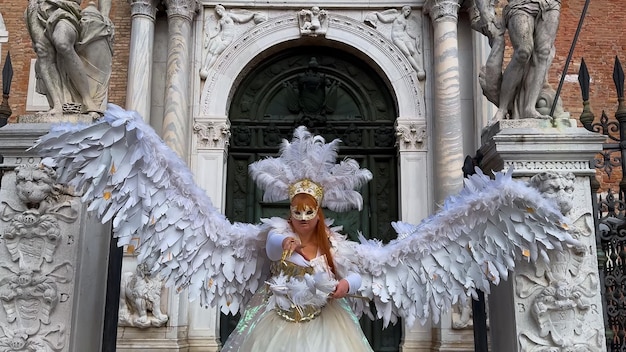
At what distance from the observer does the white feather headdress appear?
3.48m

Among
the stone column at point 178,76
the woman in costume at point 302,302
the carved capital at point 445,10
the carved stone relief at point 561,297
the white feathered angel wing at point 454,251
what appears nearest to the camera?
the woman in costume at point 302,302

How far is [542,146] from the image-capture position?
14.0 ft

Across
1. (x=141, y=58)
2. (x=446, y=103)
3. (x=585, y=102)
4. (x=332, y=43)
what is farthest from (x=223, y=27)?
(x=585, y=102)

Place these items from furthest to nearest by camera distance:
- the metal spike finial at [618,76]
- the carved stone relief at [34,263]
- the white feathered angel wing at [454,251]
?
the metal spike finial at [618,76]
the carved stone relief at [34,263]
the white feathered angel wing at [454,251]

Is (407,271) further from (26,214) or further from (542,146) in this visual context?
(26,214)

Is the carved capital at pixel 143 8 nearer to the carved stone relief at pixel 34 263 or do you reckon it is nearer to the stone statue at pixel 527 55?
the carved stone relief at pixel 34 263

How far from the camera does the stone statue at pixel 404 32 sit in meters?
8.90

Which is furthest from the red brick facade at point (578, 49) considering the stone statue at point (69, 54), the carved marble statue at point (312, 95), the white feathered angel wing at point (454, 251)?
the white feathered angel wing at point (454, 251)

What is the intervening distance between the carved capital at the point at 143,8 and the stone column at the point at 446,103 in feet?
13.5

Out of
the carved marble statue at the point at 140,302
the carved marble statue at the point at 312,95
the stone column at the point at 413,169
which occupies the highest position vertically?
the carved marble statue at the point at 312,95

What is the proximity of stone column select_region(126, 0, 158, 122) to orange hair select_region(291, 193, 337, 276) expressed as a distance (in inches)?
214

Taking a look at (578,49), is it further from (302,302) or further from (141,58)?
(302,302)

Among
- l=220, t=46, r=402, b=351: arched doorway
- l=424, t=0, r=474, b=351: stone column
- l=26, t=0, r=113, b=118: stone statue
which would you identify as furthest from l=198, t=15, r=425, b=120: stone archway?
l=26, t=0, r=113, b=118: stone statue

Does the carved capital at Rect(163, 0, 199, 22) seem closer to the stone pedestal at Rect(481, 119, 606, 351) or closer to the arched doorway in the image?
the arched doorway
